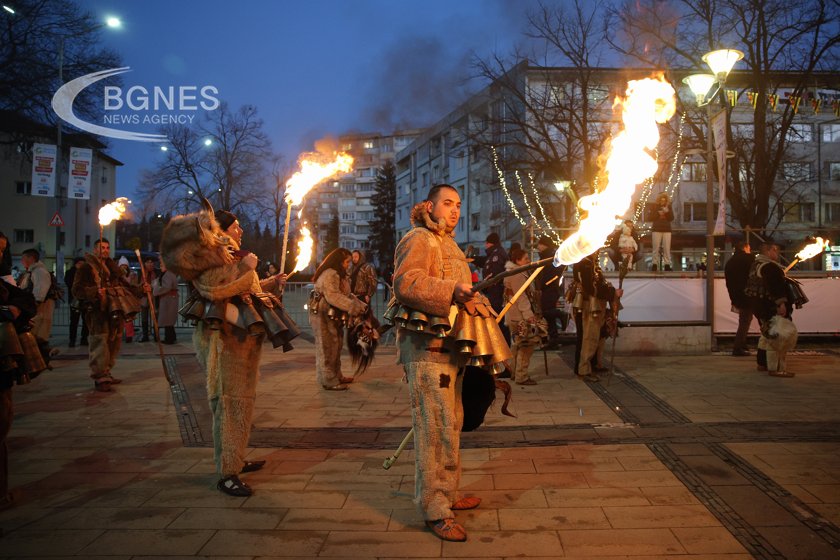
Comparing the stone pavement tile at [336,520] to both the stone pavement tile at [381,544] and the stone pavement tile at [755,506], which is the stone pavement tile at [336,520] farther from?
the stone pavement tile at [755,506]

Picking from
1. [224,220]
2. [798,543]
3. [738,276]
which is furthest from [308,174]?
[738,276]

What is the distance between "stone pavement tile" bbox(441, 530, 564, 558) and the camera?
140 inches

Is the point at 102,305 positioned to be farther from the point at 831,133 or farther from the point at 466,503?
the point at 831,133

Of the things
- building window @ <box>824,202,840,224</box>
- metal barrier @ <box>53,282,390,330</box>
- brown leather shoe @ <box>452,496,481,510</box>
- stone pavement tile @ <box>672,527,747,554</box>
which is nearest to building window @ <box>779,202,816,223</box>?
building window @ <box>824,202,840,224</box>

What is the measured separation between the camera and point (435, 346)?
3.82 meters

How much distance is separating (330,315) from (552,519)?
Result: 4.97 meters

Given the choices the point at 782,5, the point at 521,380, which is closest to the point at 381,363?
the point at 521,380

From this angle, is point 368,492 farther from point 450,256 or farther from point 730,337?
point 730,337

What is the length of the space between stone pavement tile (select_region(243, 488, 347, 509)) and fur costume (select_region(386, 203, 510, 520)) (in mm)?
791

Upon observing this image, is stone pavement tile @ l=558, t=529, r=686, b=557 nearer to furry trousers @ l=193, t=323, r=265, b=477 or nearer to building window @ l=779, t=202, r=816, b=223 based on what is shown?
furry trousers @ l=193, t=323, r=265, b=477

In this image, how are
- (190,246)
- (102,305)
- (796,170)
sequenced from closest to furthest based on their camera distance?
(190,246) → (102,305) → (796,170)

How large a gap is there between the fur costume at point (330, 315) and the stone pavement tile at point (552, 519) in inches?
184

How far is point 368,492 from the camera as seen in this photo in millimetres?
4590

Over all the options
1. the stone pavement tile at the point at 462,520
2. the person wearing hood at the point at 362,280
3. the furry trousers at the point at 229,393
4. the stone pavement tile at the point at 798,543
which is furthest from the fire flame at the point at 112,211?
the stone pavement tile at the point at 798,543
